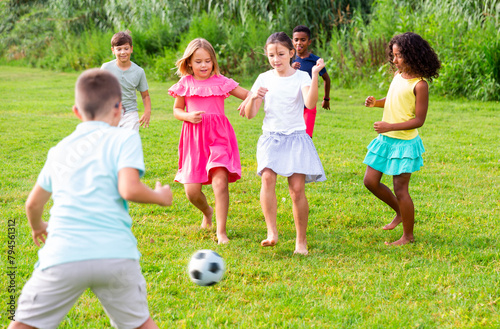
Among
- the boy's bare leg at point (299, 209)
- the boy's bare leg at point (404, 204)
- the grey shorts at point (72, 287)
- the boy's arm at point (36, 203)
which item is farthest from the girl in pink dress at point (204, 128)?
the grey shorts at point (72, 287)

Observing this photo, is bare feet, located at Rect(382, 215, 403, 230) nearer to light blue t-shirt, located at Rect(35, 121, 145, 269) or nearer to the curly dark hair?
the curly dark hair

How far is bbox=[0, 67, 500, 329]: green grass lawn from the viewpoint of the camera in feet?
11.4

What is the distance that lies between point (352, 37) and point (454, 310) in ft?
43.1

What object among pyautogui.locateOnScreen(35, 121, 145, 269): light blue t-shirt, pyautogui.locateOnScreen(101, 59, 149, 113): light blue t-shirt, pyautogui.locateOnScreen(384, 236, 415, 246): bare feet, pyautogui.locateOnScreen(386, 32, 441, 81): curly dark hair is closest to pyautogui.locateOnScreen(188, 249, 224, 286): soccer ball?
pyautogui.locateOnScreen(35, 121, 145, 269): light blue t-shirt

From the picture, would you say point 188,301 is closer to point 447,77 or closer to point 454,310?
point 454,310

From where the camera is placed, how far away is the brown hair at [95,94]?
7.89 feet

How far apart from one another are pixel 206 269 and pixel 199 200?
1.52 metres

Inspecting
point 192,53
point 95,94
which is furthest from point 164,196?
point 192,53

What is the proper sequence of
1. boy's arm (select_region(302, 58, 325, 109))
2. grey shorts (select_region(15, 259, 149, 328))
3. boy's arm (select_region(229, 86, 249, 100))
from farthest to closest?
1. boy's arm (select_region(229, 86, 249, 100))
2. boy's arm (select_region(302, 58, 325, 109))
3. grey shorts (select_region(15, 259, 149, 328))

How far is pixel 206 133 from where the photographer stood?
4941 mm

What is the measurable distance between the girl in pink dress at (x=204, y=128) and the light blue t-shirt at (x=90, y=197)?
244 centimetres

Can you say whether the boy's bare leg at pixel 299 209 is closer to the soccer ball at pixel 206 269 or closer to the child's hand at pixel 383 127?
the child's hand at pixel 383 127

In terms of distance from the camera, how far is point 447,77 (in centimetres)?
1303


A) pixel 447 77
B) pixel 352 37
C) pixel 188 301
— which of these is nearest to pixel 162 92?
pixel 352 37
